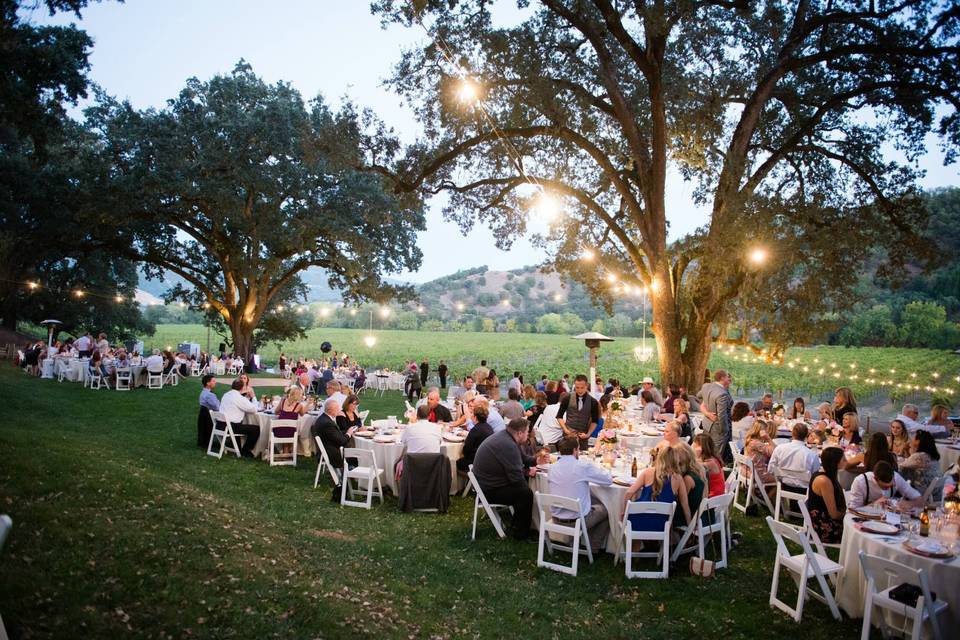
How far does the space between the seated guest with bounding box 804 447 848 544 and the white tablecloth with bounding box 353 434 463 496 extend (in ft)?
14.6

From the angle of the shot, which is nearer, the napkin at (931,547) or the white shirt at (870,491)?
the napkin at (931,547)

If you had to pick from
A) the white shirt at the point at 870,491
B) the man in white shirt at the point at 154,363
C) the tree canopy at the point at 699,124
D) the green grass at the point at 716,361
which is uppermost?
the tree canopy at the point at 699,124

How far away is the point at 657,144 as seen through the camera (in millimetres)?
12523

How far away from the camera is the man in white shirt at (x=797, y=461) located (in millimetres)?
7148

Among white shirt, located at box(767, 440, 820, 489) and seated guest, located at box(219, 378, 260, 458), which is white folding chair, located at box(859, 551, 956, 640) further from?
seated guest, located at box(219, 378, 260, 458)

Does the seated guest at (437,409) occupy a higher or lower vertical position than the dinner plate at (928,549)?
higher

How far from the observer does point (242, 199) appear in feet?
73.6

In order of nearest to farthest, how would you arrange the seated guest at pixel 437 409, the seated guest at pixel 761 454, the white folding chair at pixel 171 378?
the seated guest at pixel 761 454
the seated guest at pixel 437 409
the white folding chair at pixel 171 378

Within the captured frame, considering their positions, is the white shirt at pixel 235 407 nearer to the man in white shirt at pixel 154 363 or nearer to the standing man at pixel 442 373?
the man in white shirt at pixel 154 363

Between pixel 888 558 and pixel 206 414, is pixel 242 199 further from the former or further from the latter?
pixel 888 558

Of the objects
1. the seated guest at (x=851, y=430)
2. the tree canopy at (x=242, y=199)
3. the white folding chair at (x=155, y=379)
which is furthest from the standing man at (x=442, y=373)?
the seated guest at (x=851, y=430)

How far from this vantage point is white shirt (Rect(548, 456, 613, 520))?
5801 millimetres

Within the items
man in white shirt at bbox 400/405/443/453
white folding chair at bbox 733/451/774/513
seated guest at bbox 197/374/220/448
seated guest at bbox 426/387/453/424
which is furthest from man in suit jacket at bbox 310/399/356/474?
white folding chair at bbox 733/451/774/513

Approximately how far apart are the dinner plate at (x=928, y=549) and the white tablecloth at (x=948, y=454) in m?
6.37
